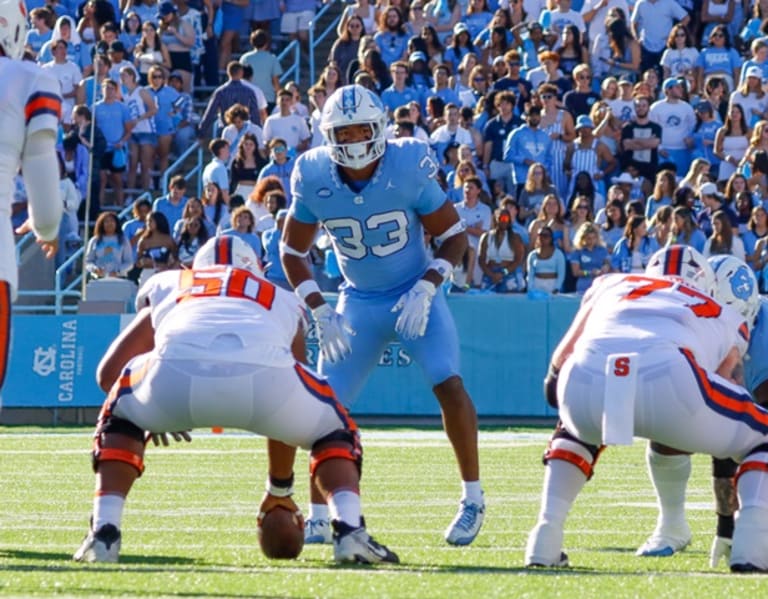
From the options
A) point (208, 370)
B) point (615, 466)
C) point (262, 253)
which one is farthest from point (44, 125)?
point (262, 253)

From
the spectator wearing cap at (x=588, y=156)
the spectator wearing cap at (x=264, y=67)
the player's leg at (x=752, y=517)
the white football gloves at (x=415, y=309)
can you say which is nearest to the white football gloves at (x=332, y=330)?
the white football gloves at (x=415, y=309)

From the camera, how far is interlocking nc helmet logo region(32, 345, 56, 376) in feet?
54.7

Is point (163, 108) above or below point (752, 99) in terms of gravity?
below

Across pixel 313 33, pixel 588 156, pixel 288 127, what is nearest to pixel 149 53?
pixel 313 33

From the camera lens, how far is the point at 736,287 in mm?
7535

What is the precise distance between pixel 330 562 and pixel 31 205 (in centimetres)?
166

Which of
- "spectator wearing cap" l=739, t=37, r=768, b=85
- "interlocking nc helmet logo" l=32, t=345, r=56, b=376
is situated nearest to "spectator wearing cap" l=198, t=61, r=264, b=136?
"interlocking nc helmet logo" l=32, t=345, r=56, b=376

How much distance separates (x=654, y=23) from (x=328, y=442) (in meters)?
13.9

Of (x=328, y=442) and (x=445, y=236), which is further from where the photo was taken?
(x=445, y=236)

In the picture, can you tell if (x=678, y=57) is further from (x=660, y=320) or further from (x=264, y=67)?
(x=660, y=320)

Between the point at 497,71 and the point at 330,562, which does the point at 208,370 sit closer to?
the point at 330,562

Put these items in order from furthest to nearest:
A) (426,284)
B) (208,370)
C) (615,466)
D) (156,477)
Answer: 1. (615,466)
2. (156,477)
3. (426,284)
4. (208,370)

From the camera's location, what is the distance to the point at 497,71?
1908cm

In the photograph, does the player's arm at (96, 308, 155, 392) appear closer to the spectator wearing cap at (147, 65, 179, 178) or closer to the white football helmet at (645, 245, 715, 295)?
the white football helmet at (645, 245, 715, 295)
